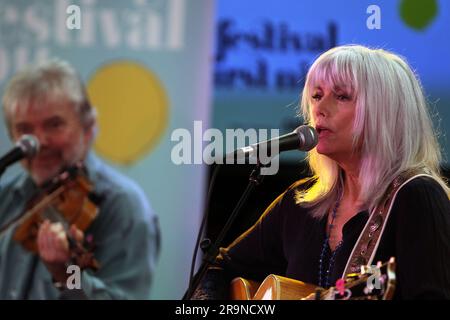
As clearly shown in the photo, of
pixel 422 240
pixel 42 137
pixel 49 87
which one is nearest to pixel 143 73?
pixel 49 87

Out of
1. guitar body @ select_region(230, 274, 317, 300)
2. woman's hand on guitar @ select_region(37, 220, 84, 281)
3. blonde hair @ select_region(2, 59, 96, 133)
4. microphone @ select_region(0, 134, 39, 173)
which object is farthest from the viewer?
blonde hair @ select_region(2, 59, 96, 133)

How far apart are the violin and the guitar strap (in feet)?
5.68

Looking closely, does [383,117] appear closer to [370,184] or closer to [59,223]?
[370,184]

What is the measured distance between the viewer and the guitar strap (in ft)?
8.75

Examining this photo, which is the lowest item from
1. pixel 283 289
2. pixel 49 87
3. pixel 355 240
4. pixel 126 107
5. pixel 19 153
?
pixel 283 289

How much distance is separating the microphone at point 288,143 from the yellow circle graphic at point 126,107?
164 centimetres

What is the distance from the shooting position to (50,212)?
3.98 m

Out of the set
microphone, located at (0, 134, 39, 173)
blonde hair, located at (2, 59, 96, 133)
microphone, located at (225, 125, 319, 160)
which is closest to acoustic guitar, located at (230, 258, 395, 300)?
microphone, located at (225, 125, 319, 160)

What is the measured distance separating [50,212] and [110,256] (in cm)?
38

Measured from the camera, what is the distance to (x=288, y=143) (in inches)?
103

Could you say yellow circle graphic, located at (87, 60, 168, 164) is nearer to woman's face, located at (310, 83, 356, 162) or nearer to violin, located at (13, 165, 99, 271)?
violin, located at (13, 165, 99, 271)

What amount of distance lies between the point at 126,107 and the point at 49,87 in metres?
0.45
